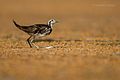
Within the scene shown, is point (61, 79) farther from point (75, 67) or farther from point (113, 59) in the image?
point (113, 59)

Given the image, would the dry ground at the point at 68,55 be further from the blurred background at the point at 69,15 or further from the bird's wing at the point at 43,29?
the bird's wing at the point at 43,29

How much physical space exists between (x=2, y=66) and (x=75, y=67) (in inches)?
64.7

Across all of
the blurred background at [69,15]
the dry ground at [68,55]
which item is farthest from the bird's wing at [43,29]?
the blurred background at [69,15]

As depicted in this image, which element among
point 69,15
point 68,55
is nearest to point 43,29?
point 68,55

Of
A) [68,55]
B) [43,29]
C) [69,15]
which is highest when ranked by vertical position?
[43,29]

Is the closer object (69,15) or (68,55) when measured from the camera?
(68,55)

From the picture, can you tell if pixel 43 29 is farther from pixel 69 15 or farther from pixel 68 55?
pixel 69 15

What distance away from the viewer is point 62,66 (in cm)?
1243

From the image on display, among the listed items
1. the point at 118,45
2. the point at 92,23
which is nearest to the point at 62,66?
the point at 118,45

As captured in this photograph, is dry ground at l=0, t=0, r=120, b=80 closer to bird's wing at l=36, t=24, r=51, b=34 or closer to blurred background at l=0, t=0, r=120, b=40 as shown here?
blurred background at l=0, t=0, r=120, b=40

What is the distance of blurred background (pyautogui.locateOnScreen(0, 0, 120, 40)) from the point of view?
25297 mm

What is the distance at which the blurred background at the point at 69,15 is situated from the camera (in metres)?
25.3

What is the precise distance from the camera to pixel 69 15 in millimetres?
34625

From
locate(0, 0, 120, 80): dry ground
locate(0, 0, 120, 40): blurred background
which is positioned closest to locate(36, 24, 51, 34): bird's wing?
locate(0, 0, 120, 80): dry ground
